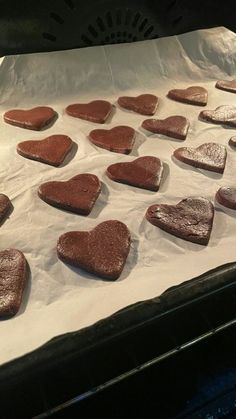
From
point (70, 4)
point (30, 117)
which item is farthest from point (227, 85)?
→ point (30, 117)

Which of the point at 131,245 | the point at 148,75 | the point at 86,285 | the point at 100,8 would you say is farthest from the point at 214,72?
the point at 86,285

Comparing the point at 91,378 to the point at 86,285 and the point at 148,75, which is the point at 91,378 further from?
the point at 148,75

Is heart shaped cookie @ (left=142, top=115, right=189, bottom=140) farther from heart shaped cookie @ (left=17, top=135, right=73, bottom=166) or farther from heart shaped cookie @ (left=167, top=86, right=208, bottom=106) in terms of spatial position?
heart shaped cookie @ (left=17, top=135, right=73, bottom=166)

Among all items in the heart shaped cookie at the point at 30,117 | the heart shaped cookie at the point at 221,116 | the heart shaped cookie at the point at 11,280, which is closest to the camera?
the heart shaped cookie at the point at 11,280

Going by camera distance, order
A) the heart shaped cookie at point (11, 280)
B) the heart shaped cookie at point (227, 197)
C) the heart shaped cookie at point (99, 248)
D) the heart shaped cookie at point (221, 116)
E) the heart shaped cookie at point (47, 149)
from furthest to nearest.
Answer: the heart shaped cookie at point (221, 116)
the heart shaped cookie at point (47, 149)
the heart shaped cookie at point (227, 197)
the heart shaped cookie at point (99, 248)
the heart shaped cookie at point (11, 280)

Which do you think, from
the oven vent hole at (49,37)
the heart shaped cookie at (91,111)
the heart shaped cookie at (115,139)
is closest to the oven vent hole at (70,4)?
the oven vent hole at (49,37)

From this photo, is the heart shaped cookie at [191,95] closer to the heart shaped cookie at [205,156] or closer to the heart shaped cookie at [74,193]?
the heart shaped cookie at [205,156]
